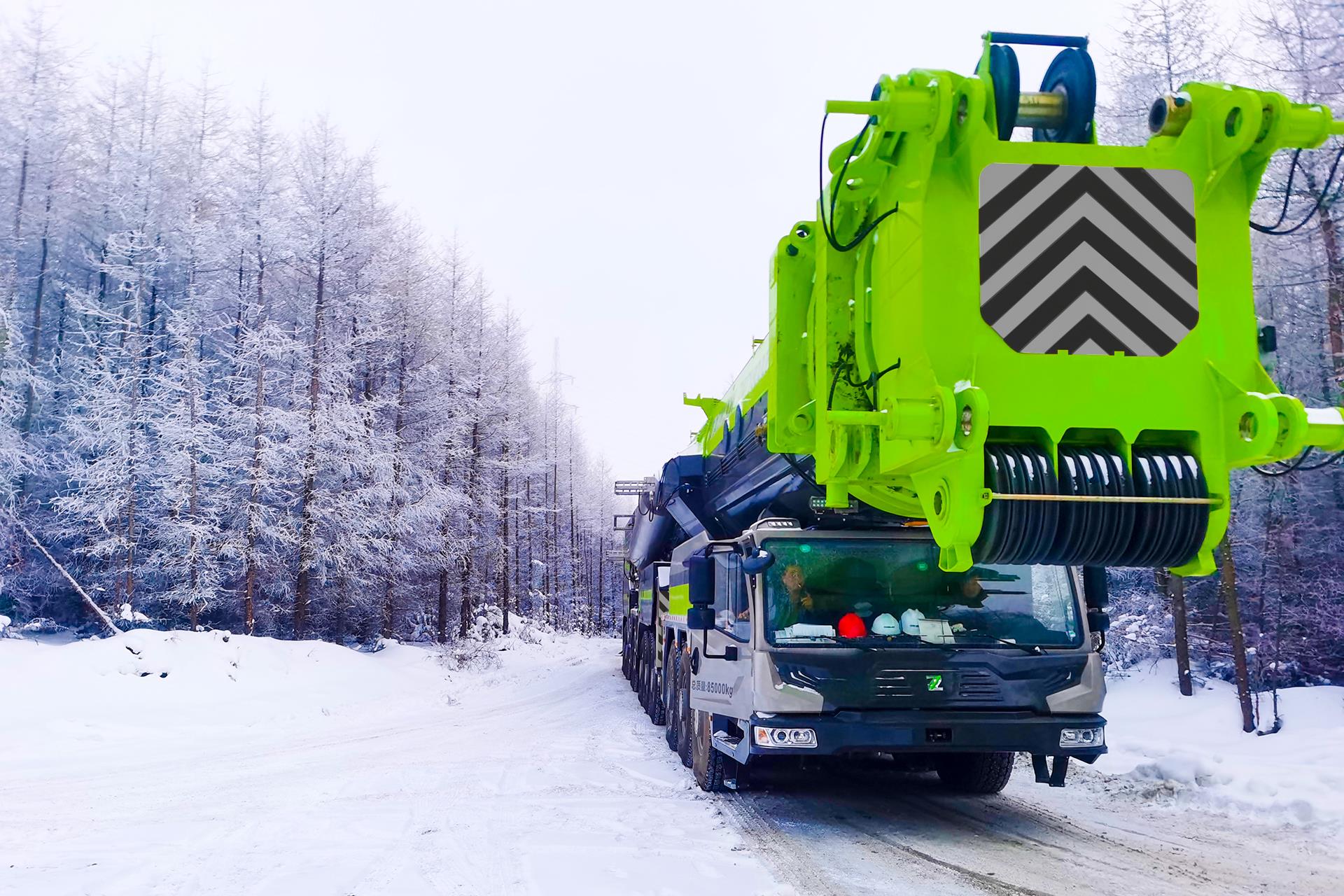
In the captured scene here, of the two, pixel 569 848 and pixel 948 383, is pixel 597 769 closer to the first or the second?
pixel 569 848

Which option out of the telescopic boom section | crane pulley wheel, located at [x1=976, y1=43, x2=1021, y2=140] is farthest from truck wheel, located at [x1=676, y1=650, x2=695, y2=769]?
crane pulley wheel, located at [x1=976, y1=43, x2=1021, y2=140]

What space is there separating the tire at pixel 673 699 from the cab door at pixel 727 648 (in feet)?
5.33

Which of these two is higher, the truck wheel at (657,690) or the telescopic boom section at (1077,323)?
the telescopic boom section at (1077,323)

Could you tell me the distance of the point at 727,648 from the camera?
7.25 metres

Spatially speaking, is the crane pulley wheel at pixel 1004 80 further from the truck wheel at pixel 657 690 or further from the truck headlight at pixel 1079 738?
the truck wheel at pixel 657 690

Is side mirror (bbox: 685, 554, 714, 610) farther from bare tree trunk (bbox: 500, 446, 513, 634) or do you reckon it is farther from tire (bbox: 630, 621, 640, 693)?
bare tree trunk (bbox: 500, 446, 513, 634)

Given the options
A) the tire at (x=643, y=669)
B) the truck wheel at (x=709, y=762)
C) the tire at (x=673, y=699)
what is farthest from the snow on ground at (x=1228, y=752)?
the tire at (x=643, y=669)

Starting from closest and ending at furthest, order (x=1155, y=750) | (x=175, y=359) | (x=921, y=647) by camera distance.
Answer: (x=921, y=647), (x=1155, y=750), (x=175, y=359)

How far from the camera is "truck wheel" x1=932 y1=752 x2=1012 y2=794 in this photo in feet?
25.3

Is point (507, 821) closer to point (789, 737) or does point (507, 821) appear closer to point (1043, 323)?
point (789, 737)

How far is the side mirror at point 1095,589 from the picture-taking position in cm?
680

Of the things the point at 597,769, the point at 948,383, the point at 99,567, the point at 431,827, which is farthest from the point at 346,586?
the point at 948,383

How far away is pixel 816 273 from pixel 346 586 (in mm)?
20445

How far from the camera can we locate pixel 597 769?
9.21m
